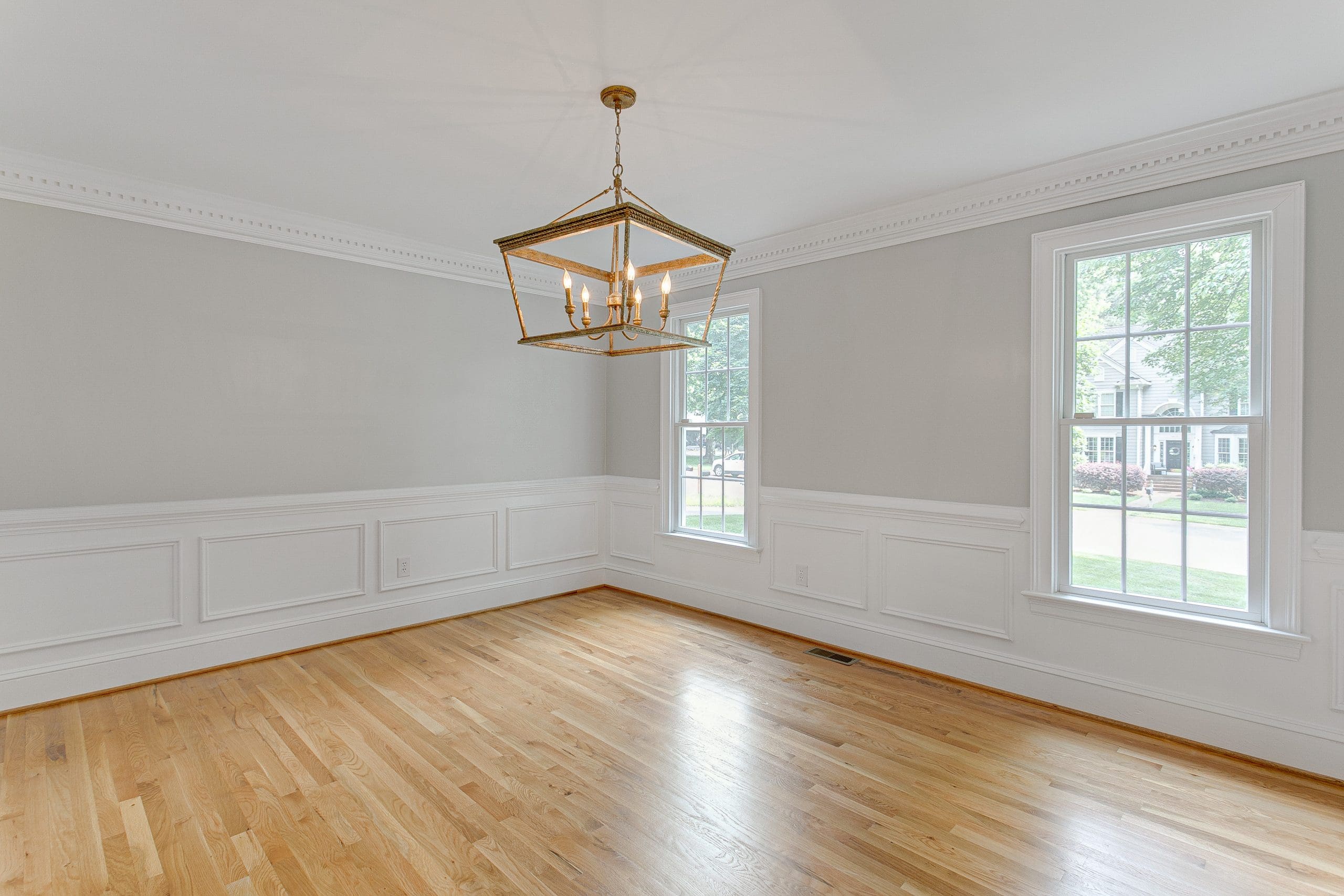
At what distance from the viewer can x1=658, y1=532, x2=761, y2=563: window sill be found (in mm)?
4637

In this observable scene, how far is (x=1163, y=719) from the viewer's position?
296 cm

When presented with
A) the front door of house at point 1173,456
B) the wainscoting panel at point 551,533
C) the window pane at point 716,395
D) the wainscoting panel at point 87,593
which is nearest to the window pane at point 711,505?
the window pane at point 716,395

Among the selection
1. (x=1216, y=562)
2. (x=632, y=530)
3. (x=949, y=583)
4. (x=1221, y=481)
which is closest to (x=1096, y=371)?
(x=1221, y=481)

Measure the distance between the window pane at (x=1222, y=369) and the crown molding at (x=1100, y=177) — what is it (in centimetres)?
71

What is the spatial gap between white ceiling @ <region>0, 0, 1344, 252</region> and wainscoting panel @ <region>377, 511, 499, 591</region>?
2232 mm

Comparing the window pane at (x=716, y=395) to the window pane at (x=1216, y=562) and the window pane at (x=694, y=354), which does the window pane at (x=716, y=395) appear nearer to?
the window pane at (x=694, y=354)

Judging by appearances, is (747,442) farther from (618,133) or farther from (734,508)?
(618,133)

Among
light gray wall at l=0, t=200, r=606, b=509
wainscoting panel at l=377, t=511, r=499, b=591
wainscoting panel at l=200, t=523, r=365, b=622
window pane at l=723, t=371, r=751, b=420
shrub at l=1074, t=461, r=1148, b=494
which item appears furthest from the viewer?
window pane at l=723, t=371, r=751, b=420

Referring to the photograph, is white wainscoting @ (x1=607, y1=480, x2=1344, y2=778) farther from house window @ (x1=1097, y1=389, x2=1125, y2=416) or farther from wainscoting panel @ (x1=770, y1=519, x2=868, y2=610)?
house window @ (x1=1097, y1=389, x2=1125, y2=416)

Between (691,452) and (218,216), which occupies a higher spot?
(218,216)

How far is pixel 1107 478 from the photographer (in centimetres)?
318

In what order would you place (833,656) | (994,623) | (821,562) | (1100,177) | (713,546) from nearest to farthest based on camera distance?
(1100,177) < (994,623) < (833,656) < (821,562) < (713,546)

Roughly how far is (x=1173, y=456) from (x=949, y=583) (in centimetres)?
124

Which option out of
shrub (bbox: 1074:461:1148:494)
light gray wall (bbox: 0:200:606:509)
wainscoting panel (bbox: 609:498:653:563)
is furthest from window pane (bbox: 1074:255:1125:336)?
light gray wall (bbox: 0:200:606:509)
